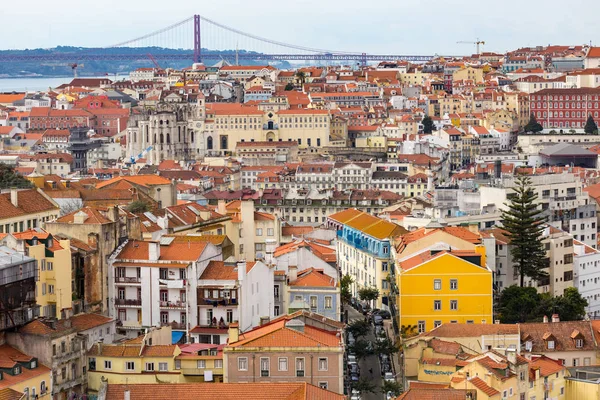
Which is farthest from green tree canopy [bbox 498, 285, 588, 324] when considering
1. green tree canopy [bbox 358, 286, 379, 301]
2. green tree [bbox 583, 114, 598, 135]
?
green tree [bbox 583, 114, 598, 135]

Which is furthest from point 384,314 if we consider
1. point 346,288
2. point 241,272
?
point 241,272

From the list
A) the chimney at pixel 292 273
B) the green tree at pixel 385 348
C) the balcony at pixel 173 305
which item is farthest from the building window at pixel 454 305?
the balcony at pixel 173 305

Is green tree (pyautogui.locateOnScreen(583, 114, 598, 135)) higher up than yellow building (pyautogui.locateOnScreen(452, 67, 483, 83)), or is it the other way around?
yellow building (pyautogui.locateOnScreen(452, 67, 483, 83))

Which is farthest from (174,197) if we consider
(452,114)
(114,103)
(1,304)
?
(114,103)

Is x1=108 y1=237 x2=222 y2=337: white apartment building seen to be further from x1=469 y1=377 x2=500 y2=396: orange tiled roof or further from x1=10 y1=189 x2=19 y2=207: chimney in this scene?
x1=10 y1=189 x2=19 y2=207: chimney

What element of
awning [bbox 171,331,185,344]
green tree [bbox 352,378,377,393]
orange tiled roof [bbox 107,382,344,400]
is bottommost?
green tree [bbox 352,378,377,393]

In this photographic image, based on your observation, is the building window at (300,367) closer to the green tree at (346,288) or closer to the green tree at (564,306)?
the green tree at (346,288)
